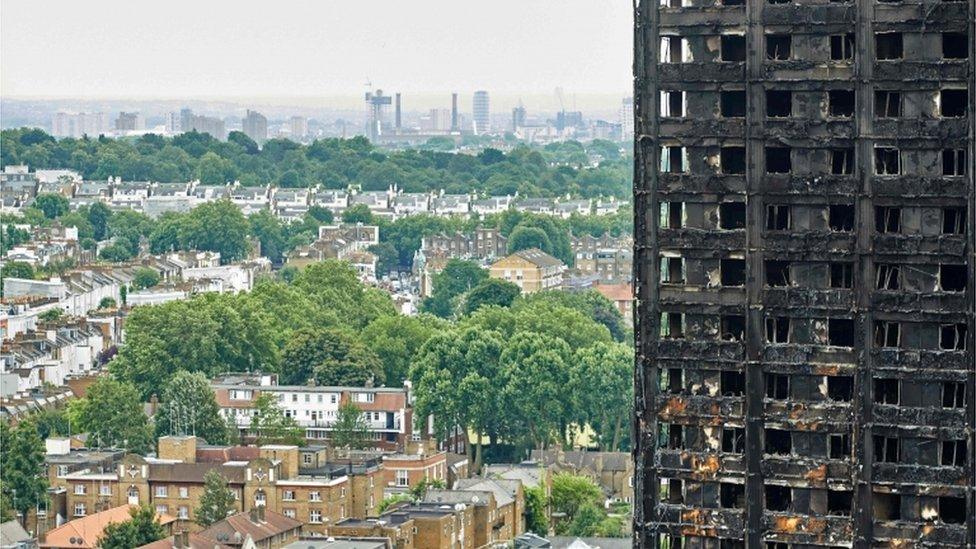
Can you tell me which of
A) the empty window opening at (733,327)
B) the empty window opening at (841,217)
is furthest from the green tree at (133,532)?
the empty window opening at (841,217)

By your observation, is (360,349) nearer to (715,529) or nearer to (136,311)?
(136,311)

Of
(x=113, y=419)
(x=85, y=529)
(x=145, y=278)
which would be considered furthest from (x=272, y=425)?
(x=145, y=278)

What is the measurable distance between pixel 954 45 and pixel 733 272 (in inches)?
142

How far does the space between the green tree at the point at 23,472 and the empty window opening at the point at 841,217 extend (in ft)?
181

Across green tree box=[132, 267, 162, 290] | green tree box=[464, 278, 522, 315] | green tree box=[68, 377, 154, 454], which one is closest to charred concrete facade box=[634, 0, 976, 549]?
green tree box=[68, 377, 154, 454]

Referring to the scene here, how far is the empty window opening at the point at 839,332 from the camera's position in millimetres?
40625

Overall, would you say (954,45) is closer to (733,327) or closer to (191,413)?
(733,327)

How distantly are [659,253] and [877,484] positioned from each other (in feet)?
12.2

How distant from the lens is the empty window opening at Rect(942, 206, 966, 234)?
132ft

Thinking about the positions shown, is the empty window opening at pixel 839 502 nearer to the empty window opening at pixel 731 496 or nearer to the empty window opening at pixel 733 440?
the empty window opening at pixel 731 496

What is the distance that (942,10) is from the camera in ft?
132

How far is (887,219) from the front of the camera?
4056 cm

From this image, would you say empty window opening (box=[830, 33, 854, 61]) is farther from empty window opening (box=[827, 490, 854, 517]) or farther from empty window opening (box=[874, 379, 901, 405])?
empty window opening (box=[827, 490, 854, 517])

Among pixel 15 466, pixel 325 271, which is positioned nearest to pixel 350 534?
pixel 15 466
